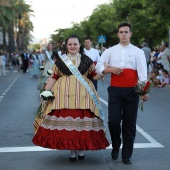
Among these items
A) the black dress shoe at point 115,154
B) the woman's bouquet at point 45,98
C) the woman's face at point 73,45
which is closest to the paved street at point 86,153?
the black dress shoe at point 115,154

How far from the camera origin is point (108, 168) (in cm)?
652

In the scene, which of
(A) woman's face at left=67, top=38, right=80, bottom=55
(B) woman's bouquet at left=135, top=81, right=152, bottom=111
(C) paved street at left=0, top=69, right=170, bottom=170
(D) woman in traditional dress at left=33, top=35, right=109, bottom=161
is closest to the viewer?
(B) woman's bouquet at left=135, top=81, right=152, bottom=111

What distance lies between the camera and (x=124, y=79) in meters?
6.61

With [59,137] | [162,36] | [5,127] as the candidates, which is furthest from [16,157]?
[162,36]

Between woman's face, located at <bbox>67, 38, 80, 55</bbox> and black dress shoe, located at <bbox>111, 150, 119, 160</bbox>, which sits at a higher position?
woman's face, located at <bbox>67, 38, 80, 55</bbox>

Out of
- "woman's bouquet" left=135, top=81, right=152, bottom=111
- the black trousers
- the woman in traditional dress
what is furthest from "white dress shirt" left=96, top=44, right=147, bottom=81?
the woman in traditional dress

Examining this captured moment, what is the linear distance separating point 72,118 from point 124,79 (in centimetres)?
83

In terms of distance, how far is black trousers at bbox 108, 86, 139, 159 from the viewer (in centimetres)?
663

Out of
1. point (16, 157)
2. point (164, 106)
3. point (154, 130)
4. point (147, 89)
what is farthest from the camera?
point (164, 106)

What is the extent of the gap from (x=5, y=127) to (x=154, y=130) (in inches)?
118

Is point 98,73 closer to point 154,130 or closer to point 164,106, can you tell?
point 154,130

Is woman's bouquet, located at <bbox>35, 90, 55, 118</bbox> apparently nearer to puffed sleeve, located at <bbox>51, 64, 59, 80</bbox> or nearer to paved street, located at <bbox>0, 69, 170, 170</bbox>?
puffed sleeve, located at <bbox>51, 64, 59, 80</bbox>

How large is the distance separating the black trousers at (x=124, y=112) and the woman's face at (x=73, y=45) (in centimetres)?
72

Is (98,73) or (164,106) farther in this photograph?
(164,106)
